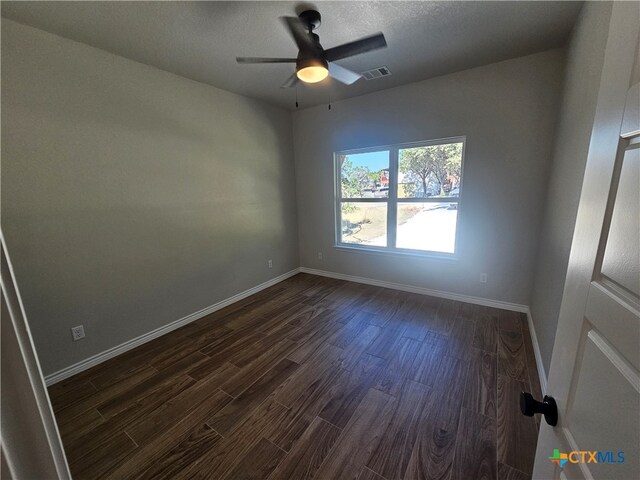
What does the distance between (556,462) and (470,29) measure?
9.17 ft

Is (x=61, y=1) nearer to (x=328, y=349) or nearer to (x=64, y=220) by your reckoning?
(x=64, y=220)

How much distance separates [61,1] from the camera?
1.64m

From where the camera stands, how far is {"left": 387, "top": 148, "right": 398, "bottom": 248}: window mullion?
11.6 feet

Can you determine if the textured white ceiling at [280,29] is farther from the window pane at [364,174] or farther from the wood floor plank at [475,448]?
the wood floor plank at [475,448]

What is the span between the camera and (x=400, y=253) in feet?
11.9

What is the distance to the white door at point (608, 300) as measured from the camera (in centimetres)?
44

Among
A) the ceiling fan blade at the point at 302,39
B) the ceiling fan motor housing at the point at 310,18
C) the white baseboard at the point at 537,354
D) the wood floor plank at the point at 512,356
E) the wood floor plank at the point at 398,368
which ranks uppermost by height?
the ceiling fan motor housing at the point at 310,18

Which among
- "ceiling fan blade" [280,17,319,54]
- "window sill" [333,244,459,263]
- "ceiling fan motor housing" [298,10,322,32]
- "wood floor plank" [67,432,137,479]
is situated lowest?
"wood floor plank" [67,432,137,479]

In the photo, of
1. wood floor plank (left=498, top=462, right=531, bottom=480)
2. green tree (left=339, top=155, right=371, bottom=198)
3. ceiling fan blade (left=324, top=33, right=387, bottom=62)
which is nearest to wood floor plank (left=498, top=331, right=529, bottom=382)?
wood floor plank (left=498, top=462, right=531, bottom=480)

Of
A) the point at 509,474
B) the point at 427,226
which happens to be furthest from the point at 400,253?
the point at 509,474

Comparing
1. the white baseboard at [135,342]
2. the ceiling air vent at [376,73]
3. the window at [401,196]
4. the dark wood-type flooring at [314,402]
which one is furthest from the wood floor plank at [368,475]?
the ceiling air vent at [376,73]

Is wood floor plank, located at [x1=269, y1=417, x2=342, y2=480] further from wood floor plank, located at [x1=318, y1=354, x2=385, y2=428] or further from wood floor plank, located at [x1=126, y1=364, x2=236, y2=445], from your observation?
wood floor plank, located at [x1=126, y1=364, x2=236, y2=445]

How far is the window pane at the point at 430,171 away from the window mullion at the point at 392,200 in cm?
5

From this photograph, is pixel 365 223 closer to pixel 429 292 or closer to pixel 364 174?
pixel 364 174
